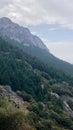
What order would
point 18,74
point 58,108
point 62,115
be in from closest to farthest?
point 62,115
point 58,108
point 18,74

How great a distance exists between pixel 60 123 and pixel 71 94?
57.0 meters

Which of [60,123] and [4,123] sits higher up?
[4,123]

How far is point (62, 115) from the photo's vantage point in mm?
128750

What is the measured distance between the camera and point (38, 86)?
543ft

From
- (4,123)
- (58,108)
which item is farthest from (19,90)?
(4,123)

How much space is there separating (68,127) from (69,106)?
120ft

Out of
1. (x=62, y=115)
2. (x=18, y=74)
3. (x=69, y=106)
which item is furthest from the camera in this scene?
(x=18, y=74)

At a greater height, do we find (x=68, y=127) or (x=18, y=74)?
(x=18, y=74)

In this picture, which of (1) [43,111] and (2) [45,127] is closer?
(2) [45,127]

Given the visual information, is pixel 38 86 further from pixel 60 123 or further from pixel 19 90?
pixel 60 123

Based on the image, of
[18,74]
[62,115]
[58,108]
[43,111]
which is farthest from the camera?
[18,74]

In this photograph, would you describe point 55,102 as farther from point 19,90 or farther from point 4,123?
point 4,123

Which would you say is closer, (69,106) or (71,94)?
(69,106)

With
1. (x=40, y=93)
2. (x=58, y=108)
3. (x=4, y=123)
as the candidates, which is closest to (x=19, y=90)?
(x=40, y=93)
